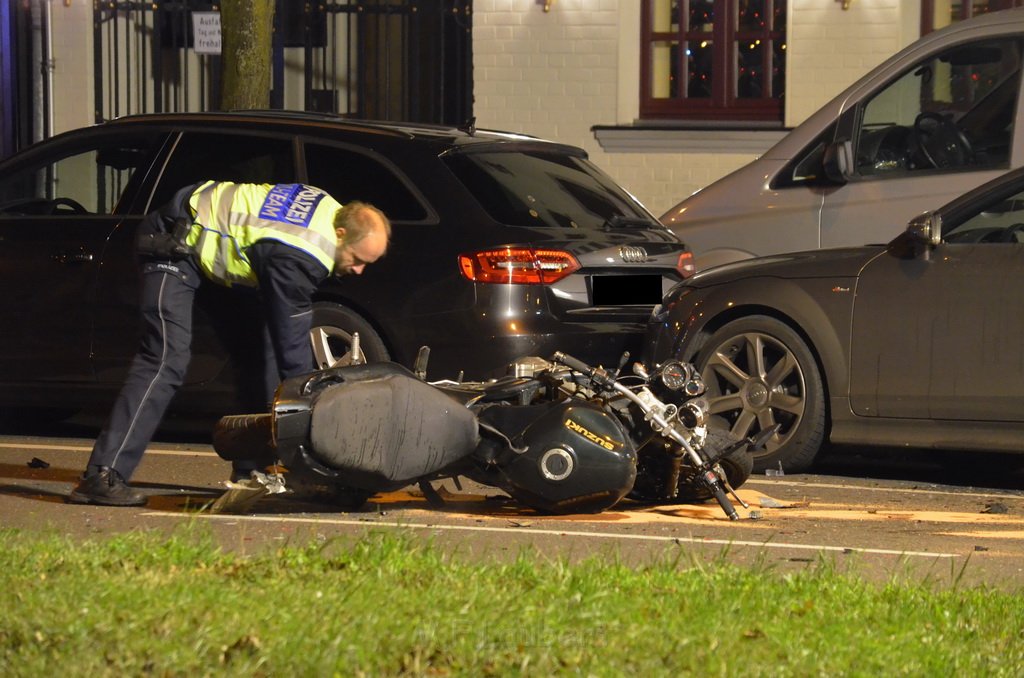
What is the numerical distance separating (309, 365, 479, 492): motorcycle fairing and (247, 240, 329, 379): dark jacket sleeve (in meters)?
0.31

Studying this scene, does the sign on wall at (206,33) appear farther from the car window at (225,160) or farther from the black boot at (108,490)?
the black boot at (108,490)

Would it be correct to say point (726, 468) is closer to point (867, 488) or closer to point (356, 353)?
point (867, 488)

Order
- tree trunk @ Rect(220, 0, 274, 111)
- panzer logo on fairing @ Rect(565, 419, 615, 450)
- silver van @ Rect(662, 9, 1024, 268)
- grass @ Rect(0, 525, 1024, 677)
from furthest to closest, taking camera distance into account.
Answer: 1. tree trunk @ Rect(220, 0, 274, 111)
2. silver van @ Rect(662, 9, 1024, 268)
3. panzer logo on fairing @ Rect(565, 419, 615, 450)
4. grass @ Rect(0, 525, 1024, 677)

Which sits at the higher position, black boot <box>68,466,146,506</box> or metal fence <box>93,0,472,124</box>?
metal fence <box>93,0,472,124</box>

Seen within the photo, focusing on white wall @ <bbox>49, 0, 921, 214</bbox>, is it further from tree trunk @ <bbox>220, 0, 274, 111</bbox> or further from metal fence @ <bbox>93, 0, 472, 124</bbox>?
tree trunk @ <bbox>220, 0, 274, 111</bbox>

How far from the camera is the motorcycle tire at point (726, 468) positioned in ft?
23.6

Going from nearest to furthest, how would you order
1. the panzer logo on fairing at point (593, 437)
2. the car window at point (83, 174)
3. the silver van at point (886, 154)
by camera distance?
the panzer logo on fairing at point (593, 437) < the car window at point (83, 174) < the silver van at point (886, 154)

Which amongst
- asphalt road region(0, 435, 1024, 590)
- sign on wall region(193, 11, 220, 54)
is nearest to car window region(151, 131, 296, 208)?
asphalt road region(0, 435, 1024, 590)

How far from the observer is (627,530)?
22.3 ft

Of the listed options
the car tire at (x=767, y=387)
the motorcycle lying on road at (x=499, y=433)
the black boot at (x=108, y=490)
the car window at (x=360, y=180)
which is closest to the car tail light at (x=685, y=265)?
the car tire at (x=767, y=387)

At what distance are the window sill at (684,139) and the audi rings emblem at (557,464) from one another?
965 centimetres

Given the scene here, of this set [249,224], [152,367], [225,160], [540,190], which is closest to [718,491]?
[249,224]

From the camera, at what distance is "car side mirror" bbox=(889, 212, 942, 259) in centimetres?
832

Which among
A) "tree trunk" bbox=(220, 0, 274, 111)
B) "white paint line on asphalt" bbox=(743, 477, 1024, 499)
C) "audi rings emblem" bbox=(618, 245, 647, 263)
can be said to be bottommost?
"white paint line on asphalt" bbox=(743, 477, 1024, 499)
